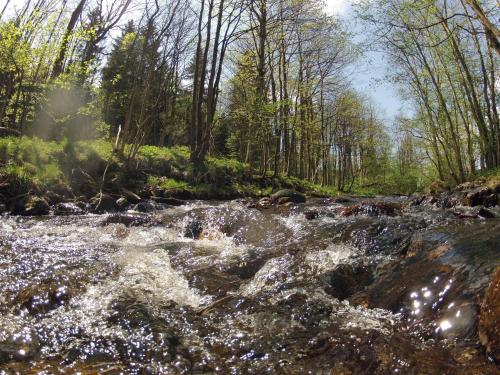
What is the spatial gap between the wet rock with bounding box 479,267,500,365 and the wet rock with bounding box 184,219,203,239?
6.51m

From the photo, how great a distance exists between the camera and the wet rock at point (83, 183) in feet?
40.9

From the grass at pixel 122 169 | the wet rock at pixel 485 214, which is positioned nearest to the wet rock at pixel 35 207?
the grass at pixel 122 169

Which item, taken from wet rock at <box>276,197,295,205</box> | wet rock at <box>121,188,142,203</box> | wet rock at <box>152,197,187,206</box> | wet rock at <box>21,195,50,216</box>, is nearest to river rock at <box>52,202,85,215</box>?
wet rock at <box>21,195,50,216</box>

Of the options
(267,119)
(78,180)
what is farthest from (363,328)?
(267,119)

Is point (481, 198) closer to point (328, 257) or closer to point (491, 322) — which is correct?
point (328, 257)

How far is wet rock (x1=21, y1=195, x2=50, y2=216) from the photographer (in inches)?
408

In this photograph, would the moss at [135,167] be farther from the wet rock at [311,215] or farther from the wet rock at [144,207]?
the wet rock at [311,215]

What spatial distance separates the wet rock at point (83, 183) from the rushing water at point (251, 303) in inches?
188

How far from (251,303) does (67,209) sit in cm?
820

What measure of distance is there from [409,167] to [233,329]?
149ft

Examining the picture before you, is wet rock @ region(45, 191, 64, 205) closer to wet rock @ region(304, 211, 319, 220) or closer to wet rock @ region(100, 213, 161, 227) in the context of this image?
wet rock @ region(100, 213, 161, 227)

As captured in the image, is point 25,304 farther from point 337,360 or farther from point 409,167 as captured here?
point 409,167

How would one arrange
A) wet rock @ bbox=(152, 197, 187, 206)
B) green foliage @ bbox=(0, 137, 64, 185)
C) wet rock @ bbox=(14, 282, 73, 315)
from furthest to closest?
wet rock @ bbox=(152, 197, 187, 206) < green foliage @ bbox=(0, 137, 64, 185) < wet rock @ bbox=(14, 282, 73, 315)

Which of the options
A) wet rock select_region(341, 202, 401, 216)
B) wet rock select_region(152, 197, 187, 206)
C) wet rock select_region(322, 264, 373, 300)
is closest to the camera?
wet rock select_region(322, 264, 373, 300)
